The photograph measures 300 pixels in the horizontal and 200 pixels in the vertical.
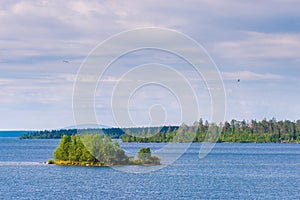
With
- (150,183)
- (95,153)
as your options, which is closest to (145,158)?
(95,153)

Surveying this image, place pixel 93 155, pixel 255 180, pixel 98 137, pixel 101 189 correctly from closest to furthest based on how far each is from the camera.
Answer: pixel 101 189
pixel 255 180
pixel 98 137
pixel 93 155

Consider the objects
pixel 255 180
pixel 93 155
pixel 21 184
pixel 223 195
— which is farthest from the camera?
pixel 93 155

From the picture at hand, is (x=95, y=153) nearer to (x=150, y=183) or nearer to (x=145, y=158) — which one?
(x=145, y=158)

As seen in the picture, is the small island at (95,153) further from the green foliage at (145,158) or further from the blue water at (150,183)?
the blue water at (150,183)

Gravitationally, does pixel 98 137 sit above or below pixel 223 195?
above

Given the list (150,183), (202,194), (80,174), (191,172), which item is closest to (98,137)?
(80,174)

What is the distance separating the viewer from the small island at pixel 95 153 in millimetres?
111125

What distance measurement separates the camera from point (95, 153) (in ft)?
379

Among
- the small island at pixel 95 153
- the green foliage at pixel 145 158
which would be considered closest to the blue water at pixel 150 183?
the small island at pixel 95 153

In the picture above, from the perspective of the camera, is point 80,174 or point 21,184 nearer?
point 21,184

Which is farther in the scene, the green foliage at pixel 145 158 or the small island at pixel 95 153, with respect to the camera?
the green foliage at pixel 145 158

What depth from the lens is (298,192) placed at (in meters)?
77.6

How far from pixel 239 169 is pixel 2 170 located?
42.6m

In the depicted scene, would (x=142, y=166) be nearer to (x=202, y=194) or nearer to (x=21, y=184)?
(x=21, y=184)
